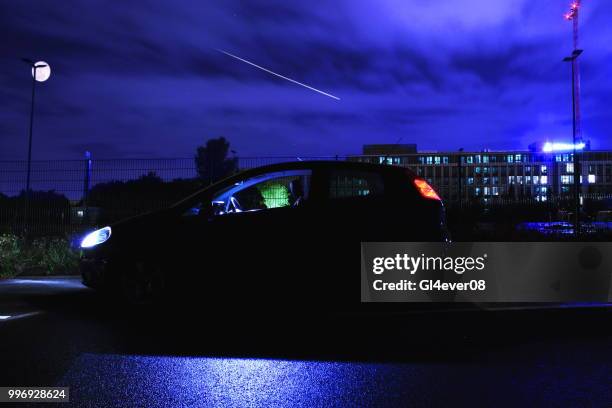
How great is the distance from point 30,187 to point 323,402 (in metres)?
12.8

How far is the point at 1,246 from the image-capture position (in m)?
10.6

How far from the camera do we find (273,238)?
19.8ft

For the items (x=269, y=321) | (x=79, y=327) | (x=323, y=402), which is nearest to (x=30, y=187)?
(x=79, y=327)

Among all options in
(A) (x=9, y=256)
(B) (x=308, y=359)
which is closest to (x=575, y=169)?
(B) (x=308, y=359)

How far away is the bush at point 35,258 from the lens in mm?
10164

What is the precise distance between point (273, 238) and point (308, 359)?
1.89 m

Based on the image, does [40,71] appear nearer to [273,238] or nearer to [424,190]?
[273,238]

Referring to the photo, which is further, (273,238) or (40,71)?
(40,71)

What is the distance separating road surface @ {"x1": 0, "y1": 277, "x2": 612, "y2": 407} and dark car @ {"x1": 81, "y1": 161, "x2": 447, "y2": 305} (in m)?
0.44

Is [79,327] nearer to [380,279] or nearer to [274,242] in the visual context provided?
[274,242]

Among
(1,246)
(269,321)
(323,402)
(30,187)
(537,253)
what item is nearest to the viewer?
(323,402)

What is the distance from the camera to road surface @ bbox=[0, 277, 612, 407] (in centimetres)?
357

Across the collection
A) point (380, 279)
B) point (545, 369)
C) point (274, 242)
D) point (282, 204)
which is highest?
point (282, 204)

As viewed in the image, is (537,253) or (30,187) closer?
(537,253)
